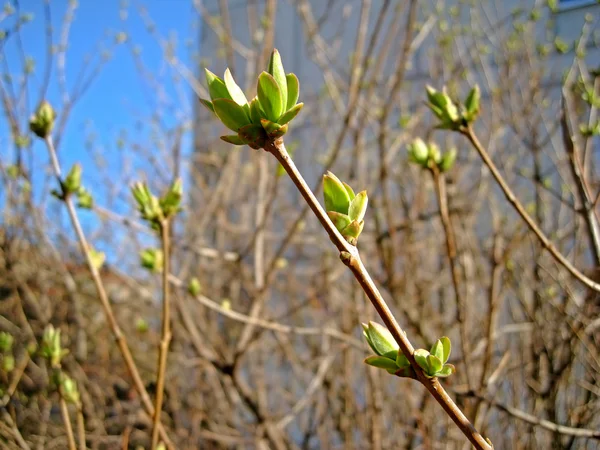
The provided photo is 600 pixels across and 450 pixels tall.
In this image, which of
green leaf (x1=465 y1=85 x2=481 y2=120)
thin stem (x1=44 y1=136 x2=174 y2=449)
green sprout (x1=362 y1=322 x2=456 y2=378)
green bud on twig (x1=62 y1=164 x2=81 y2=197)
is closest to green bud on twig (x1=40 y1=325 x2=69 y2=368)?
thin stem (x1=44 y1=136 x2=174 y2=449)

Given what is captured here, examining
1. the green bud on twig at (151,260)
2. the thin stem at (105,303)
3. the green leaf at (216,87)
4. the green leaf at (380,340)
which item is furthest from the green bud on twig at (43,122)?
the green leaf at (380,340)

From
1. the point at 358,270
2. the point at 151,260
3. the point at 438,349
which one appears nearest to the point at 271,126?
the point at 358,270

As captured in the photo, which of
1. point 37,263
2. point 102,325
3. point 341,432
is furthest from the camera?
point 102,325

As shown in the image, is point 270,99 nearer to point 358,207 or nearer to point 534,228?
point 358,207

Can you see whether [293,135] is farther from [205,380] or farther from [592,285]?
[592,285]

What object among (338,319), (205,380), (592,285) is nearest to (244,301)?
(205,380)

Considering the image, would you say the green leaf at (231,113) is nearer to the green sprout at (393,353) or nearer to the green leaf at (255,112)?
the green leaf at (255,112)
